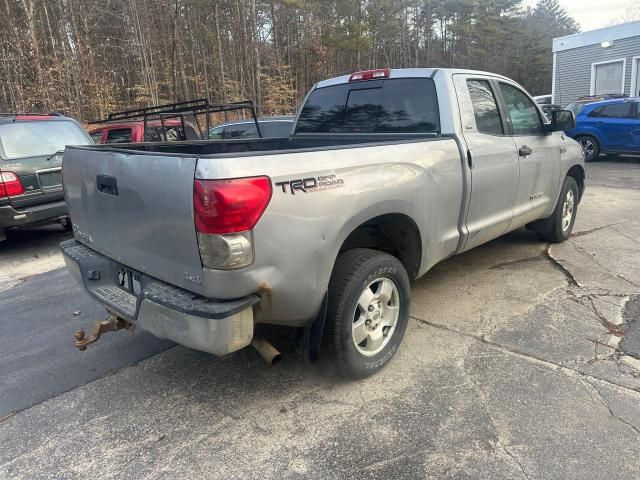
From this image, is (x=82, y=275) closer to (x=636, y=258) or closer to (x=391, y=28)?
(x=636, y=258)

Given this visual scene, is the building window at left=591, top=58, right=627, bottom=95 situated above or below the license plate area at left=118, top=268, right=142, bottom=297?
above

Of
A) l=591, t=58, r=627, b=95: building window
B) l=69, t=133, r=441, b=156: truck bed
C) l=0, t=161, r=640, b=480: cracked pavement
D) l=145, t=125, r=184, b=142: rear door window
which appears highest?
l=591, t=58, r=627, b=95: building window

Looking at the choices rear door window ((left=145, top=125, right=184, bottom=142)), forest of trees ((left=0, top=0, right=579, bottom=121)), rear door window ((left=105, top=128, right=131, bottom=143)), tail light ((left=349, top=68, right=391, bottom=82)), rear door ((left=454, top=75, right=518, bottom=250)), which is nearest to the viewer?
rear door ((left=454, top=75, right=518, bottom=250))

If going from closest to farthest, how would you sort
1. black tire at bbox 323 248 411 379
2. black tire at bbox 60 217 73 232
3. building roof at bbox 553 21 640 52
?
black tire at bbox 323 248 411 379 < black tire at bbox 60 217 73 232 < building roof at bbox 553 21 640 52

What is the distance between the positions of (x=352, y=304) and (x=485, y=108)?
7.65ft

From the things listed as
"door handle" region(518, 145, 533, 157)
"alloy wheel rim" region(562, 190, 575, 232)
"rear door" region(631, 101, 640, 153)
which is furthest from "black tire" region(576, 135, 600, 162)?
"door handle" region(518, 145, 533, 157)

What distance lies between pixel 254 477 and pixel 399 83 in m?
3.12

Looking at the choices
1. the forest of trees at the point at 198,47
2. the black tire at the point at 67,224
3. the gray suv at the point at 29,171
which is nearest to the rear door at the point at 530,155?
the gray suv at the point at 29,171

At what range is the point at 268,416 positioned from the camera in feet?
9.22

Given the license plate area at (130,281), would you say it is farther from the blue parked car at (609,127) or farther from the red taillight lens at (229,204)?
the blue parked car at (609,127)

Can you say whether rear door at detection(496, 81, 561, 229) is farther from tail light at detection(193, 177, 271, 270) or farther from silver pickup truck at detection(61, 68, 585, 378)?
tail light at detection(193, 177, 271, 270)

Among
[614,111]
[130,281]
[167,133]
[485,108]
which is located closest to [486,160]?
[485,108]

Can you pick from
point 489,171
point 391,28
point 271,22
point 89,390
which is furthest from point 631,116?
point 391,28

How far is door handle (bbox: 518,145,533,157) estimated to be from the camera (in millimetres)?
4468
